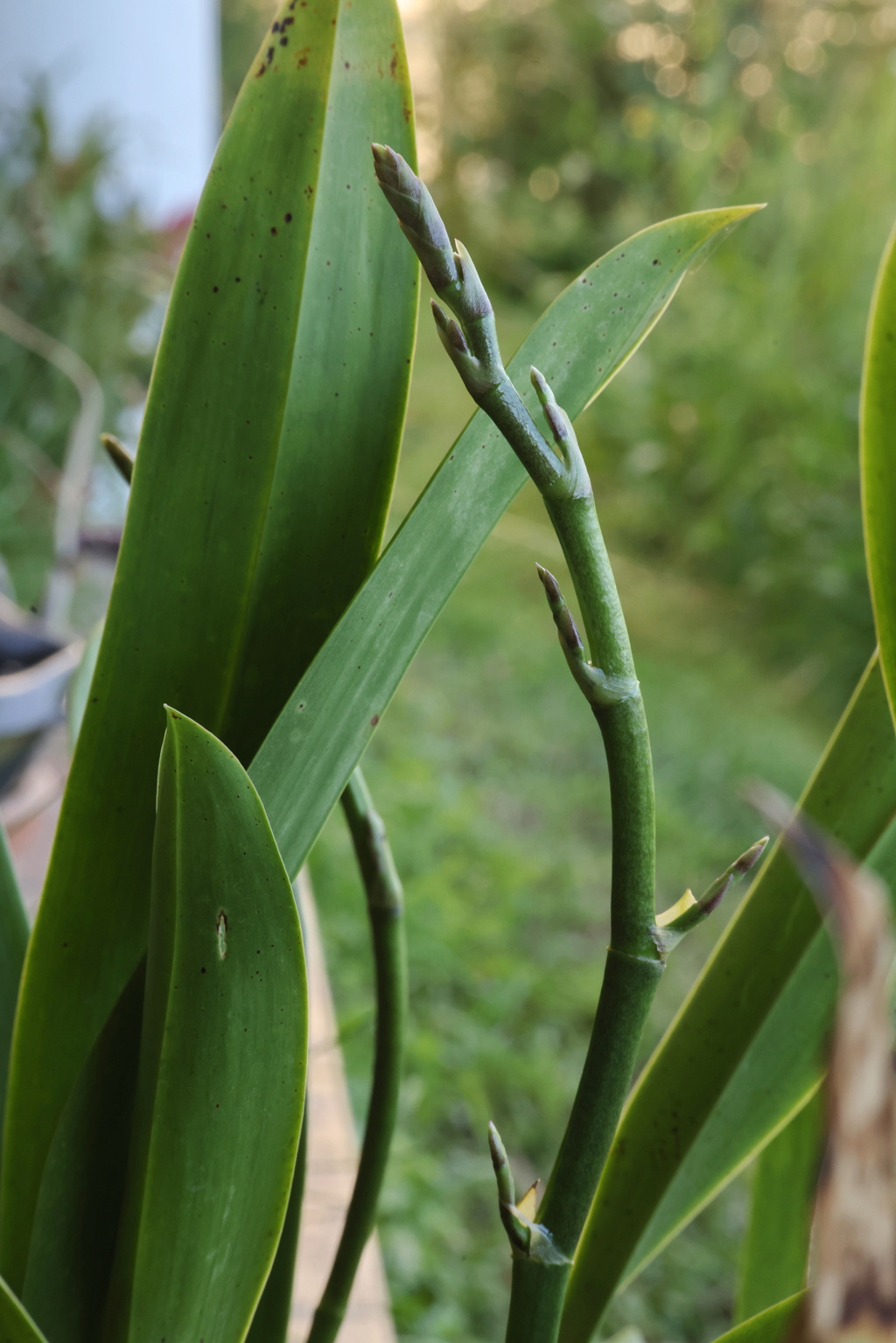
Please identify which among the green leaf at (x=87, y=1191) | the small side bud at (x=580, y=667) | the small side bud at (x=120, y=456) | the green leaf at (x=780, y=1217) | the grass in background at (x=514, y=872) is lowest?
the grass in background at (x=514, y=872)

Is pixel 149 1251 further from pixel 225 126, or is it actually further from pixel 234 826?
pixel 225 126

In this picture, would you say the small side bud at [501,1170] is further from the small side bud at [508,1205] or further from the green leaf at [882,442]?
the green leaf at [882,442]

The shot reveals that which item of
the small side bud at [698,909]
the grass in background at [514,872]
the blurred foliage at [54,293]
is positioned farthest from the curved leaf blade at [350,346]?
the blurred foliage at [54,293]

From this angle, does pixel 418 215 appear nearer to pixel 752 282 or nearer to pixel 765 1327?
pixel 765 1327

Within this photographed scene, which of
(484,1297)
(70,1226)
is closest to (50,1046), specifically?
(70,1226)

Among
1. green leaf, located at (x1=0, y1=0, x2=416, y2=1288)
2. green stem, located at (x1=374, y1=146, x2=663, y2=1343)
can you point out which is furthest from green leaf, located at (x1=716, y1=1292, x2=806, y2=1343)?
green leaf, located at (x1=0, y1=0, x2=416, y2=1288)

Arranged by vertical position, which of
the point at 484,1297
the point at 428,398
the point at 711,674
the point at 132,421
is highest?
the point at 428,398

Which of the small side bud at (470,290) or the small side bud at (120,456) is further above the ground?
the small side bud at (470,290)
